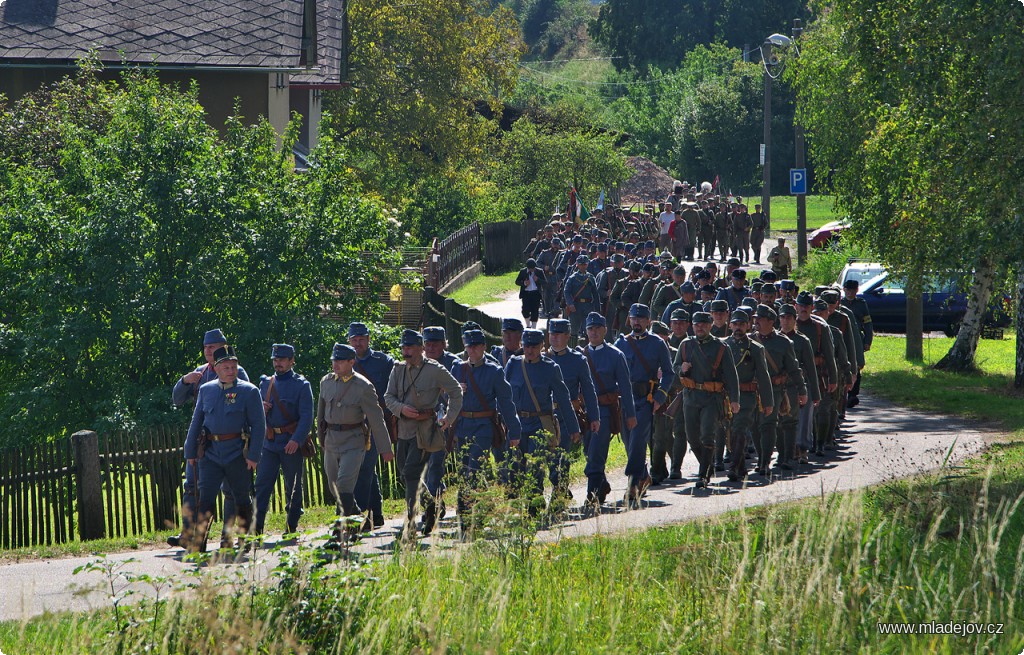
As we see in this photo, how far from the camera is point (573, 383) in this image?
12.2m

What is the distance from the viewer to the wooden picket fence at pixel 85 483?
12898 mm

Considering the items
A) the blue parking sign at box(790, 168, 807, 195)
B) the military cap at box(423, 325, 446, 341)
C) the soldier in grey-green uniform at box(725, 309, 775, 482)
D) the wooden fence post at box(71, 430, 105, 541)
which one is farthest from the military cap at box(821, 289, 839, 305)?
the blue parking sign at box(790, 168, 807, 195)

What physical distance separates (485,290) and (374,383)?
2525cm

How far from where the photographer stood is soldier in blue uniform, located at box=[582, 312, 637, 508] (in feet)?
39.6

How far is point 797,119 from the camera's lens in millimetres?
29594

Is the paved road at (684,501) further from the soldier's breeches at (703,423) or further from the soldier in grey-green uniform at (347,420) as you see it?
the soldier in grey-green uniform at (347,420)

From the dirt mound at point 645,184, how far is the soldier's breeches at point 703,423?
58398 mm

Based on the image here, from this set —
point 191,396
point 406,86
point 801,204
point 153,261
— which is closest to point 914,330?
point 801,204

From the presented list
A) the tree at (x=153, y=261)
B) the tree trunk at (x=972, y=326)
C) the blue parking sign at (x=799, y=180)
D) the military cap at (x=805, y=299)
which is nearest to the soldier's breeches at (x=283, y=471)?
the tree at (x=153, y=261)

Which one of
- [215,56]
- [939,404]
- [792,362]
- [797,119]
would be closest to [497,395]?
[792,362]

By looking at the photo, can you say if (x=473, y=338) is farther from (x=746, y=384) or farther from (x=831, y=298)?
(x=831, y=298)

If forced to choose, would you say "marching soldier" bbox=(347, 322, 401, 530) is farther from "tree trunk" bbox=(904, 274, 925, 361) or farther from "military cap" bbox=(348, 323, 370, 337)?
"tree trunk" bbox=(904, 274, 925, 361)

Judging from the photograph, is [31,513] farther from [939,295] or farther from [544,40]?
[544,40]

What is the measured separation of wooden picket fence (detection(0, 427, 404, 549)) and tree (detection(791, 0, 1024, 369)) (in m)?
7.92
